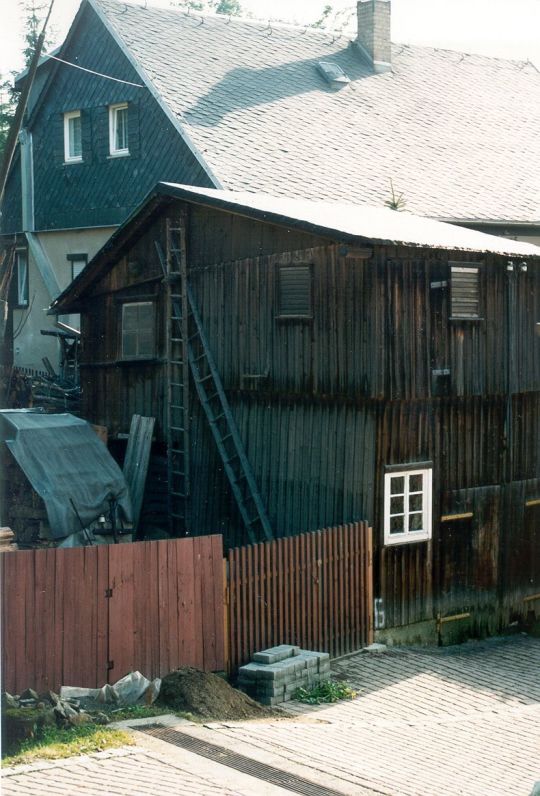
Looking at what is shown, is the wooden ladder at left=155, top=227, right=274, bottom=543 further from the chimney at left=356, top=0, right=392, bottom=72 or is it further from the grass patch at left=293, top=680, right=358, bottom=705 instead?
the chimney at left=356, top=0, right=392, bottom=72

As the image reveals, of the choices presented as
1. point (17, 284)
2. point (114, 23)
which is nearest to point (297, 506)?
point (114, 23)

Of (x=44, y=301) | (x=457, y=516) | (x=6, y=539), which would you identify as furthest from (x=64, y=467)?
(x=44, y=301)

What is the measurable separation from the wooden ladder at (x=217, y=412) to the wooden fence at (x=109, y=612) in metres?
4.14

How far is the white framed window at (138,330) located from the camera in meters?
21.1

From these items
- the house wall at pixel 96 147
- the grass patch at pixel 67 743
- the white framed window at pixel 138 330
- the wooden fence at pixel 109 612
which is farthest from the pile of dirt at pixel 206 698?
the house wall at pixel 96 147

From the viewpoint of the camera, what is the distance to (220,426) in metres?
19.3

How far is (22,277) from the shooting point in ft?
105

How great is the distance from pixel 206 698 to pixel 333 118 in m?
17.7

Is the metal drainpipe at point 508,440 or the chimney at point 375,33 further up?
the chimney at point 375,33

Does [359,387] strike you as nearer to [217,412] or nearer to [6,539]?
[217,412]

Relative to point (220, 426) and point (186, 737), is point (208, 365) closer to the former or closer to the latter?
point (220, 426)

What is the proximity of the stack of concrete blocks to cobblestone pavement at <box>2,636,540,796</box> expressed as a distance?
37cm

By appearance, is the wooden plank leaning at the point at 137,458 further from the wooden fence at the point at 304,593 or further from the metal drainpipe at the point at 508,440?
the metal drainpipe at the point at 508,440

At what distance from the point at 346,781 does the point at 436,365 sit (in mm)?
7850
